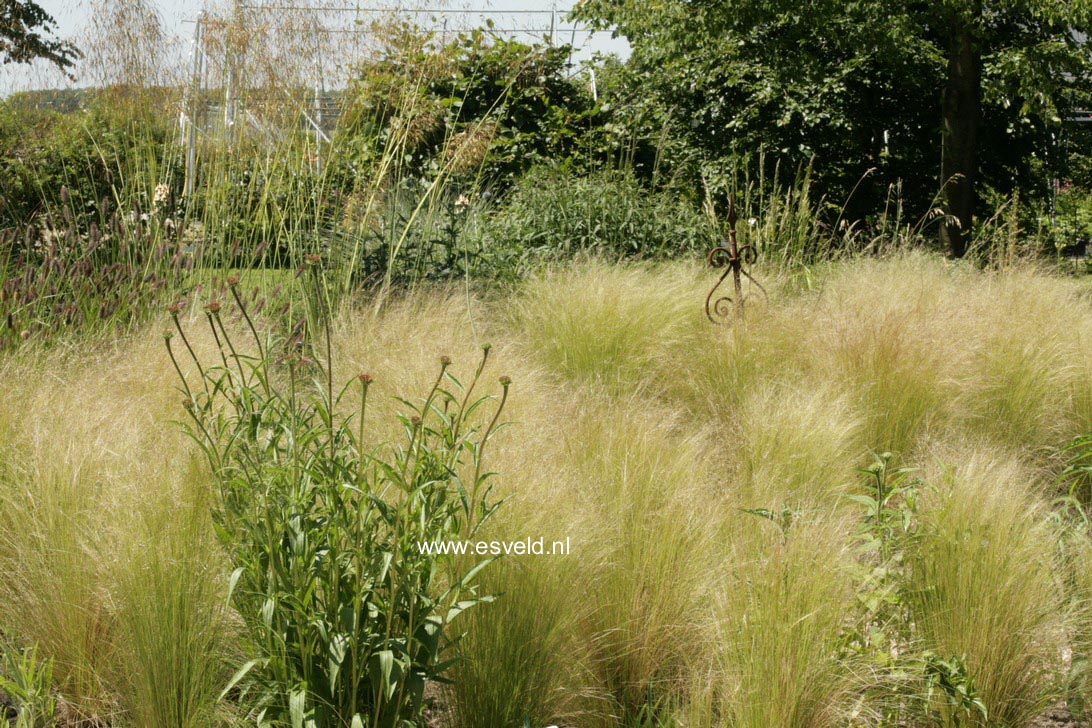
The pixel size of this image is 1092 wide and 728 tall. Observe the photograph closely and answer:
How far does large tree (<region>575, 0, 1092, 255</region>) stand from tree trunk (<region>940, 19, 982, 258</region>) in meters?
0.01

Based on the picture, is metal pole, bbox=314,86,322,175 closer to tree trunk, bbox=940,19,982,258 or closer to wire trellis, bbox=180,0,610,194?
wire trellis, bbox=180,0,610,194

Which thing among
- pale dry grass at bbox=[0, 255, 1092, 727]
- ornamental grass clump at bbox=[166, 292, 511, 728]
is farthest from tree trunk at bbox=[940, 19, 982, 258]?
ornamental grass clump at bbox=[166, 292, 511, 728]

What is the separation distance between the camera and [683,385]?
4371 mm

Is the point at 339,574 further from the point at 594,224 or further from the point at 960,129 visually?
the point at 960,129

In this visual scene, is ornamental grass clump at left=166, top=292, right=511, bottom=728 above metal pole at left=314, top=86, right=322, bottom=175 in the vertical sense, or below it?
below

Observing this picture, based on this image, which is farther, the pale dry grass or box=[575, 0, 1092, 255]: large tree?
box=[575, 0, 1092, 255]: large tree

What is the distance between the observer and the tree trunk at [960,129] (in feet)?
30.6

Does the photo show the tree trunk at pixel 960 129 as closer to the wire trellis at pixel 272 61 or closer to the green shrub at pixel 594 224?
the green shrub at pixel 594 224

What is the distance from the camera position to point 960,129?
9500 millimetres

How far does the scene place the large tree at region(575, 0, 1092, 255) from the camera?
8617mm

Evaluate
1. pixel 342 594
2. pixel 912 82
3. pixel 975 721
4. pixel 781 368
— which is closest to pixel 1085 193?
pixel 912 82

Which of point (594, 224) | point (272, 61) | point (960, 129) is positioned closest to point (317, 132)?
point (272, 61)

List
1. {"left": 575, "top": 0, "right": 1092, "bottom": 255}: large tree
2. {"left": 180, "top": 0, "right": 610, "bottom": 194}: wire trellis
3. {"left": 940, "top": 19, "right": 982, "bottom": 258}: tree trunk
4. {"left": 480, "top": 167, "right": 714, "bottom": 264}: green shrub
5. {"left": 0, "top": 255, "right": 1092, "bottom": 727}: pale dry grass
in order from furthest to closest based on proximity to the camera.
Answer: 1. {"left": 940, "top": 19, "right": 982, "bottom": 258}: tree trunk
2. {"left": 575, "top": 0, "right": 1092, "bottom": 255}: large tree
3. {"left": 480, "top": 167, "right": 714, "bottom": 264}: green shrub
4. {"left": 180, "top": 0, "right": 610, "bottom": 194}: wire trellis
5. {"left": 0, "top": 255, "right": 1092, "bottom": 727}: pale dry grass

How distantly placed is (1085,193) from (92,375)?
1249 cm
